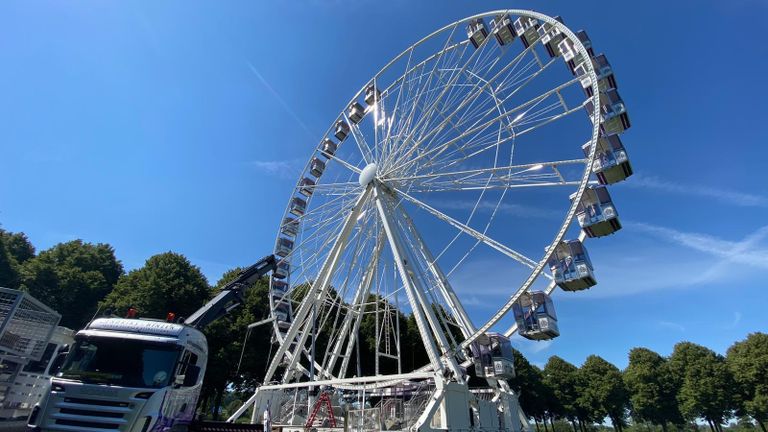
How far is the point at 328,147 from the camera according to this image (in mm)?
26266

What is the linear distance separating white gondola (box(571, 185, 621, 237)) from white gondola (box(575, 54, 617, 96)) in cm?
455

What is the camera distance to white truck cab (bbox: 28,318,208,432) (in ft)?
25.7

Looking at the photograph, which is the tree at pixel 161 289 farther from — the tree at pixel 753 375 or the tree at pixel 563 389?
the tree at pixel 753 375

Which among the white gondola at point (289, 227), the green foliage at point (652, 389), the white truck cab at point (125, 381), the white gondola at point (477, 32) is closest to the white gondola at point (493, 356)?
the white truck cab at point (125, 381)

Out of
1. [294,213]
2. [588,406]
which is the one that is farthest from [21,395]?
[588,406]

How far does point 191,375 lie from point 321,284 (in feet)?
33.1

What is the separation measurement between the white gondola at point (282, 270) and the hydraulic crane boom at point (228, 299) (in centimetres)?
381

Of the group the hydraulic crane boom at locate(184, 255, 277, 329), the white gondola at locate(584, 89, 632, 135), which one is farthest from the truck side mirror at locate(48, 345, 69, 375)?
the white gondola at locate(584, 89, 632, 135)

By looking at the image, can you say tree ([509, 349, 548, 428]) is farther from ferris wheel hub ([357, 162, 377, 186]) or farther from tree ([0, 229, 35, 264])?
tree ([0, 229, 35, 264])

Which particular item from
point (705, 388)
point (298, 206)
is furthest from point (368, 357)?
point (705, 388)

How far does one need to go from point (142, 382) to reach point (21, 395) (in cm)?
645

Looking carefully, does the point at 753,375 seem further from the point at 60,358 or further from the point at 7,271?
the point at 7,271

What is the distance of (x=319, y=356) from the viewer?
3269cm

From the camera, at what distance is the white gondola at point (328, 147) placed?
26203 mm
